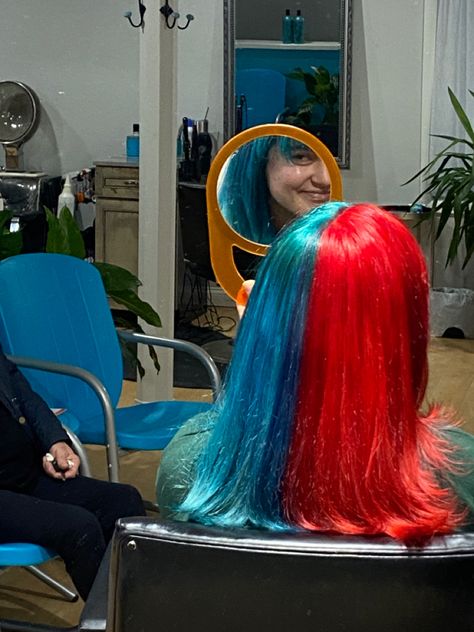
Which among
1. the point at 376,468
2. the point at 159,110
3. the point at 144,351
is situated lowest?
the point at 144,351

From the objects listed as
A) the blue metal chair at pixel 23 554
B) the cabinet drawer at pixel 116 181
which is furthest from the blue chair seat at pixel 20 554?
the cabinet drawer at pixel 116 181

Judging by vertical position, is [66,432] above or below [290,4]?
below

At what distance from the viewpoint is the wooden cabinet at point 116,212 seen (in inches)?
160

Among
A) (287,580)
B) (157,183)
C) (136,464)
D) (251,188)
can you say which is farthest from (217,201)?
(157,183)

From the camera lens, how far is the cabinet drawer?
4055 millimetres

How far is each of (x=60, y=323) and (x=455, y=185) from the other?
1813 mm

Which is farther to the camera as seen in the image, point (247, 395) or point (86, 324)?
point (86, 324)

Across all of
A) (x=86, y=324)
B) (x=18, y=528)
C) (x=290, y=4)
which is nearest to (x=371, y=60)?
(x=290, y=4)

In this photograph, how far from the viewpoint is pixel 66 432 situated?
241 cm

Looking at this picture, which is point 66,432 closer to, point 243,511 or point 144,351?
point 243,511

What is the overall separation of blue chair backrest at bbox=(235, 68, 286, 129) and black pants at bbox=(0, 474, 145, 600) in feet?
6.73

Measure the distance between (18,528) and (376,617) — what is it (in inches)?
44.3

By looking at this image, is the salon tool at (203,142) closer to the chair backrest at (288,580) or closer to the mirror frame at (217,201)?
the mirror frame at (217,201)

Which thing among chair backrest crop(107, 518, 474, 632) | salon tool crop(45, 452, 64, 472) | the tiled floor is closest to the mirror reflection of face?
the tiled floor
